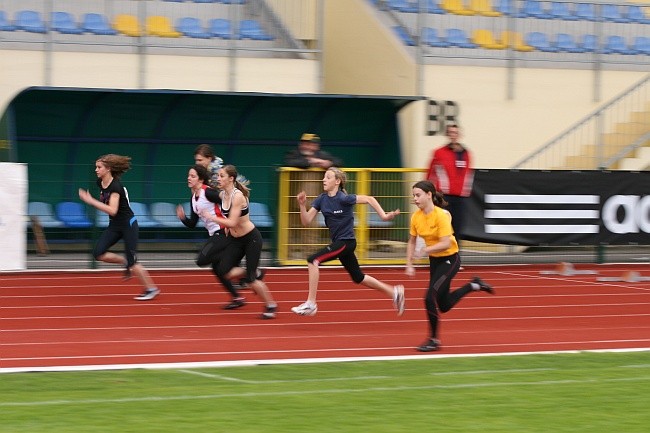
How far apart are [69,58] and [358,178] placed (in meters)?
5.75

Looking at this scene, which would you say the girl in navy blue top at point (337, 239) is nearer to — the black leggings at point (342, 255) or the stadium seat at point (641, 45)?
the black leggings at point (342, 255)

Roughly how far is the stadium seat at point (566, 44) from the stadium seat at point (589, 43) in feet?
0.33

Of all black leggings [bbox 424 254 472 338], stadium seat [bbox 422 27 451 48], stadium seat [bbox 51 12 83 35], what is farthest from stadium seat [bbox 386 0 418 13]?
black leggings [bbox 424 254 472 338]

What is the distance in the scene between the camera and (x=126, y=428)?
7.89 m

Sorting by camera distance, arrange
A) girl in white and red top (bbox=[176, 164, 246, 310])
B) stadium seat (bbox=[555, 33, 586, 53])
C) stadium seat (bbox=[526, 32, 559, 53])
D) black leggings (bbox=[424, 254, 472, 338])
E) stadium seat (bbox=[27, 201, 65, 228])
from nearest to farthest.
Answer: black leggings (bbox=[424, 254, 472, 338]), girl in white and red top (bbox=[176, 164, 246, 310]), stadium seat (bbox=[27, 201, 65, 228]), stadium seat (bbox=[526, 32, 559, 53]), stadium seat (bbox=[555, 33, 586, 53])

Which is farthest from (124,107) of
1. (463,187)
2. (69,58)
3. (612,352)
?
(612,352)

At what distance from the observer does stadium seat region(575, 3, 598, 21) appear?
2542 centimetres

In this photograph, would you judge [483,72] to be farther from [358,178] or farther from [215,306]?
[215,306]

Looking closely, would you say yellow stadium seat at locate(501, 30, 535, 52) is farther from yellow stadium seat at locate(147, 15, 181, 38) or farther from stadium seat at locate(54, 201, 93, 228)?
stadium seat at locate(54, 201, 93, 228)

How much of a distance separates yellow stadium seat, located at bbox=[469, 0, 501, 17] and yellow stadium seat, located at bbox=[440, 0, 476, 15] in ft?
0.40

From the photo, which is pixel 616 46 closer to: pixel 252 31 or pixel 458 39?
pixel 458 39

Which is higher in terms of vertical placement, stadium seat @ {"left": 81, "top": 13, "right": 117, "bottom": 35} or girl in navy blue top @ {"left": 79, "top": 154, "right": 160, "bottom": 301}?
stadium seat @ {"left": 81, "top": 13, "right": 117, "bottom": 35}

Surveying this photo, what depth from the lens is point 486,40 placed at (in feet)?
79.5

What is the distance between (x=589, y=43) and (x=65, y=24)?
10480 millimetres
